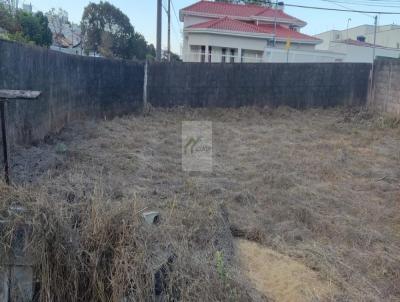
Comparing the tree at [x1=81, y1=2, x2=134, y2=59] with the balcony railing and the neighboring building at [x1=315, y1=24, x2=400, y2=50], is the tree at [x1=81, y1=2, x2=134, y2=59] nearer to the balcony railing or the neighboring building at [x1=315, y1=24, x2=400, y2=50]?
the balcony railing

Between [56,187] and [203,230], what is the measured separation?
105 cm

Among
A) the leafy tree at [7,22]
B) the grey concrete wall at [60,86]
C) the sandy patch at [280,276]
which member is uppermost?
the leafy tree at [7,22]

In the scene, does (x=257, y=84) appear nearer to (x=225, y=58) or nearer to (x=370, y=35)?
(x=225, y=58)

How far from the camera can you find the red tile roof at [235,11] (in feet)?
71.6

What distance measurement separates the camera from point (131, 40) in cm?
2541

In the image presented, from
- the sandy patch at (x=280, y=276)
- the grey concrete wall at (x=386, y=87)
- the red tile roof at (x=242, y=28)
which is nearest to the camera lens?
the sandy patch at (x=280, y=276)

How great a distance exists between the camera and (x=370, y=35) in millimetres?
31062

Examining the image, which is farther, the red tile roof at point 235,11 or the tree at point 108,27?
the tree at point 108,27

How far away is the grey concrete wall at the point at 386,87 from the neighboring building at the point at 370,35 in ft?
57.7

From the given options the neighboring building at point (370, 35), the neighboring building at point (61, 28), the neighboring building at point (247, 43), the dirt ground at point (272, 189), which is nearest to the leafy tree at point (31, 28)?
the neighboring building at point (61, 28)

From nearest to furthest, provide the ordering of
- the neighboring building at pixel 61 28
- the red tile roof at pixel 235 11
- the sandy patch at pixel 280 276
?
the sandy patch at pixel 280 276 < the neighboring building at pixel 61 28 < the red tile roof at pixel 235 11

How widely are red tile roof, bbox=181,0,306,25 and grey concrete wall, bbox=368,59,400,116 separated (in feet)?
38.8

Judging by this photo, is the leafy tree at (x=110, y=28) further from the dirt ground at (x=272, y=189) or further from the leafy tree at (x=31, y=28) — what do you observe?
the dirt ground at (x=272, y=189)

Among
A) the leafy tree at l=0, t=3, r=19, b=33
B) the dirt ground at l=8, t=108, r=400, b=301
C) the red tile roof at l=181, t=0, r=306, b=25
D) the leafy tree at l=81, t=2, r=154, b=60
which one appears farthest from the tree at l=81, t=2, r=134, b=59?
the dirt ground at l=8, t=108, r=400, b=301
